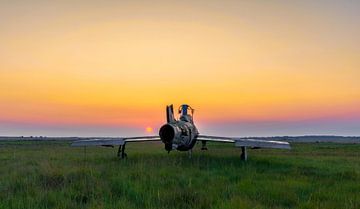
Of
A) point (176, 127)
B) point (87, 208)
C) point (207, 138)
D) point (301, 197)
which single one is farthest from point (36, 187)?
point (207, 138)

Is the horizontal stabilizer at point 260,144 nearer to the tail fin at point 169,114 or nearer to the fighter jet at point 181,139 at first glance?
the fighter jet at point 181,139

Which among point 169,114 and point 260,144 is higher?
point 169,114

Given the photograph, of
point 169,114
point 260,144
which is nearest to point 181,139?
point 169,114

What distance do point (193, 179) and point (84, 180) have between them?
11.3ft

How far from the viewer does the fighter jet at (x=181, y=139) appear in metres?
19.3

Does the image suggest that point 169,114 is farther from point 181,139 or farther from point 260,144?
point 260,144

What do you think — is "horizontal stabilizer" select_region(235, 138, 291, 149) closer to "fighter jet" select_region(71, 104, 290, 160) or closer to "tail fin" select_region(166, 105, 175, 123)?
"fighter jet" select_region(71, 104, 290, 160)

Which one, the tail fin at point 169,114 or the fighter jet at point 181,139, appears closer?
the fighter jet at point 181,139

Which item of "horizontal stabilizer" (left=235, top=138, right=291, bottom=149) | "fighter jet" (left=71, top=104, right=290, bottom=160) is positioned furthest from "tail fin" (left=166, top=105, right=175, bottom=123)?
"horizontal stabilizer" (left=235, top=138, right=291, bottom=149)

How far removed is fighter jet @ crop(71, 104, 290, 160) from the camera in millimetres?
19312

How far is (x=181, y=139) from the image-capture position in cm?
2048

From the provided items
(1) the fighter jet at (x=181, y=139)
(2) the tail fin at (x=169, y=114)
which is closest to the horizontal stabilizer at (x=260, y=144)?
(1) the fighter jet at (x=181, y=139)

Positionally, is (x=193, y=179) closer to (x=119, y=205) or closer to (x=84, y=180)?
(x=84, y=180)

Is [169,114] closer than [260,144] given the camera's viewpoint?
No
